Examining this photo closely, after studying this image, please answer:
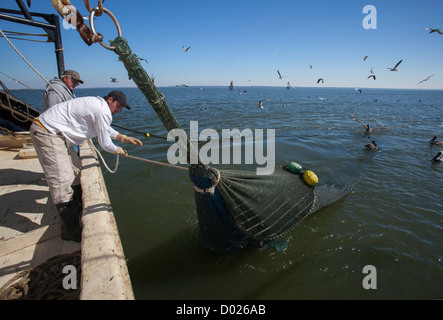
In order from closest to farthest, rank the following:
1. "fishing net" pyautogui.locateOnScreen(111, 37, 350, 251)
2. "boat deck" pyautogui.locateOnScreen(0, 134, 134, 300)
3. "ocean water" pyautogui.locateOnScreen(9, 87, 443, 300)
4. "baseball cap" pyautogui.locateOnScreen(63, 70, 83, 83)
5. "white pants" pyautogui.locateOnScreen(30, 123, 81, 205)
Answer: "boat deck" pyautogui.locateOnScreen(0, 134, 134, 300), "white pants" pyautogui.locateOnScreen(30, 123, 81, 205), "fishing net" pyautogui.locateOnScreen(111, 37, 350, 251), "ocean water" pyautogui.locateOnScreen(9, 87, 443, 300), "baseball cap" pyautogui.locateOnScreen(63, 70, 83, 83)

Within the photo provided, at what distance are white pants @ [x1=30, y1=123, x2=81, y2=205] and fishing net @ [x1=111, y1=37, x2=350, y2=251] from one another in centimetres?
171

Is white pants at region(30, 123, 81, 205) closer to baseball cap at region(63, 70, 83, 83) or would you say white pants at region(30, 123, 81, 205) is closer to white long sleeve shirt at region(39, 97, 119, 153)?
white long sleeve shirt at region(39, 97, 119, 153)

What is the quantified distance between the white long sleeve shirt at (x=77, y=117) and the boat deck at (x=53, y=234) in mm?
1026

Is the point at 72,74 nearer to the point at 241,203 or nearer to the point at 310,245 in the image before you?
the point at 241,203

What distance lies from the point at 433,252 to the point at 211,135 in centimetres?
1132

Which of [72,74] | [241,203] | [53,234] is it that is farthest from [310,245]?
[72,74]

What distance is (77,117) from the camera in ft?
10.1

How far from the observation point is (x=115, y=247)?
8.05ft

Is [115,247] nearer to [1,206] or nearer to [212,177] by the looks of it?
[212,177]

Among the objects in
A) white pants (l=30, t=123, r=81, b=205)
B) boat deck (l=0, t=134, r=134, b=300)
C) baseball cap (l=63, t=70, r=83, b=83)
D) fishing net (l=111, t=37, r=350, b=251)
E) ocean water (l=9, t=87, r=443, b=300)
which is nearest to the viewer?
boat deck (l=0, t=134, r=134, b=300)

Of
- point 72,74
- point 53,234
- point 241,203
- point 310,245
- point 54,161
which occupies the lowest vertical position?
point 310,245

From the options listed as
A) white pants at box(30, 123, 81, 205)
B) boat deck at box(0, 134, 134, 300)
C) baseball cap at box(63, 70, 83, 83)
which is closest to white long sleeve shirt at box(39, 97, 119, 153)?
white pants at box(30, 123, 81, 205)

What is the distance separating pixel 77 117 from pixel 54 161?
733 mm

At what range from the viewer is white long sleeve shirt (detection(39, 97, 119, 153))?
117 inches
